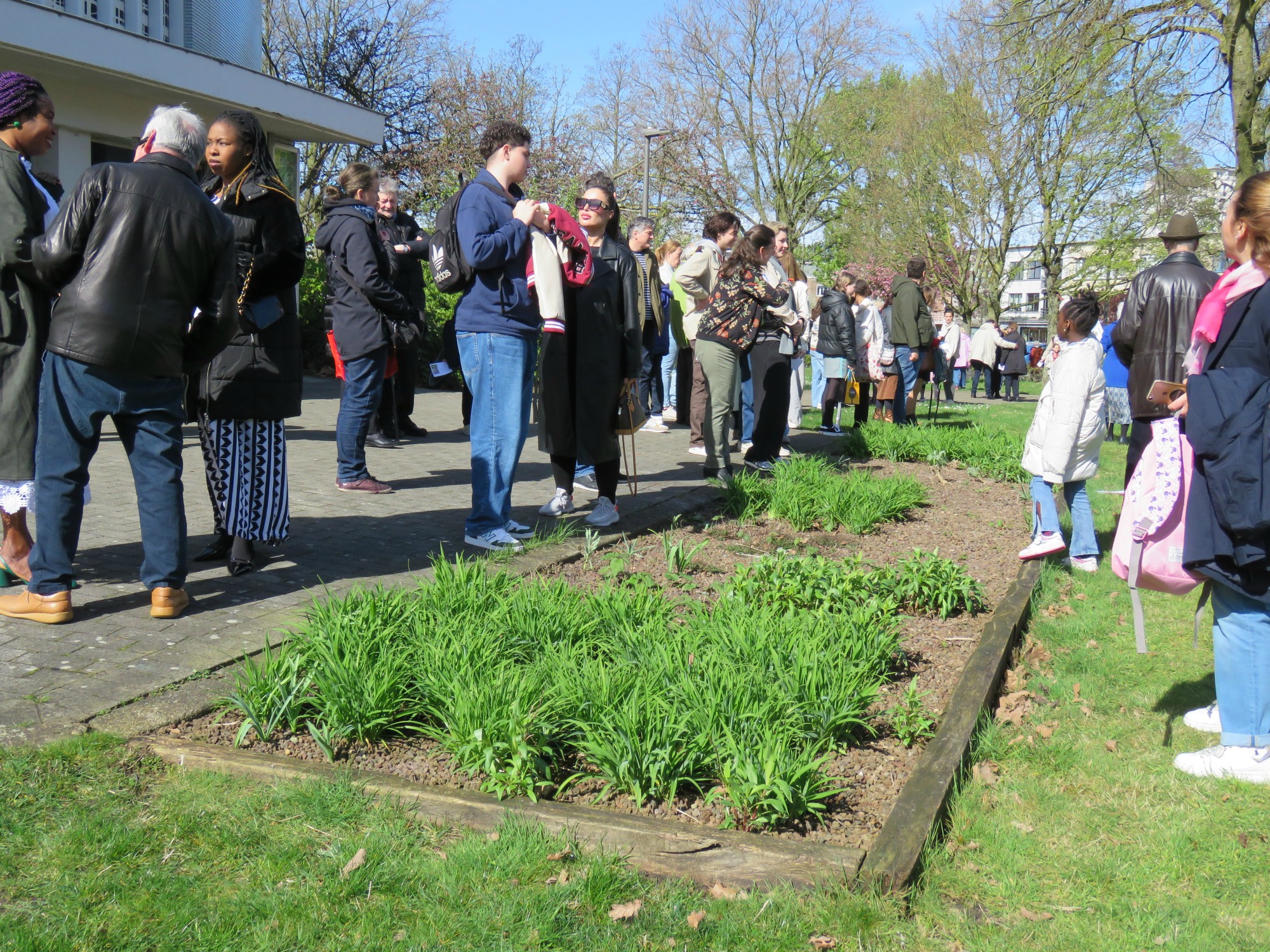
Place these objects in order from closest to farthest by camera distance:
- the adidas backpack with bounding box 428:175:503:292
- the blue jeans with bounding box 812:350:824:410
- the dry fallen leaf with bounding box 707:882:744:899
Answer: the dry fallen leaf with bounding box 707:882:744:899 < the adidas backpack with bounding box 428:175:503:292 < the blue jeans with bounding box 812:350:824:410

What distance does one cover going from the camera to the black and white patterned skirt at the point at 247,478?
531 cm

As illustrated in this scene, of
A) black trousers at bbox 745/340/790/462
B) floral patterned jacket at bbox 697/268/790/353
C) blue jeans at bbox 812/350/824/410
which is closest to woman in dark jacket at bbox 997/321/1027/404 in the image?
blue jeans at bbox 812/350/824/410

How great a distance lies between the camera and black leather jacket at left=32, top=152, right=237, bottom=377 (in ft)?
14.0

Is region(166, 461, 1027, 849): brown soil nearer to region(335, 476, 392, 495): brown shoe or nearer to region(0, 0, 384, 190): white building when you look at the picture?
region(335, 476, 392, 495): brown shoe

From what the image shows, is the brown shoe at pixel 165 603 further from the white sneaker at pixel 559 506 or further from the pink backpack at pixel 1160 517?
the pink backpack at pixel 1160 517

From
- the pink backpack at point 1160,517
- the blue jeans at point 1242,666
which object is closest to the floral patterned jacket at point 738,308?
the pink backpack at point 1160,517

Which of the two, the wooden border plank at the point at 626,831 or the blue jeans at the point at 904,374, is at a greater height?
the blue jeans at the point at 904,374

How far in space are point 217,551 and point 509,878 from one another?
10.9ft

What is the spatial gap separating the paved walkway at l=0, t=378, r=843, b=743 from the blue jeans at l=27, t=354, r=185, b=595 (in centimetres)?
14

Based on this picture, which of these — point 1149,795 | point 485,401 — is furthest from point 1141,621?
point 485,401

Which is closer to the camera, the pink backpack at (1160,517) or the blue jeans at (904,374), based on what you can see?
the pink backpack at (1160,517)

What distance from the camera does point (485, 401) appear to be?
6.04 meters

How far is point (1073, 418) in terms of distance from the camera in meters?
6.48

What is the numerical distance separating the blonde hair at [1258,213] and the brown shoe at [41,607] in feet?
14.5
